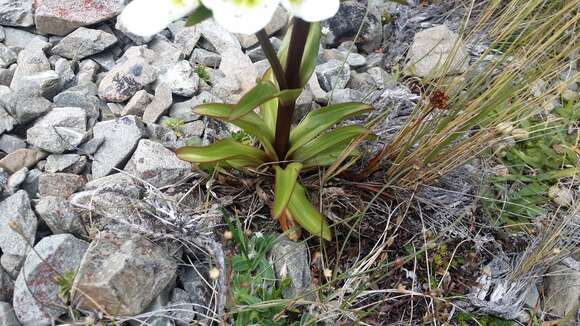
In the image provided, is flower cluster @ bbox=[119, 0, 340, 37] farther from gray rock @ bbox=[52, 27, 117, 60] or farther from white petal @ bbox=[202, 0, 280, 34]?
gray rock @ bbox=[52, 27, 117, 60]

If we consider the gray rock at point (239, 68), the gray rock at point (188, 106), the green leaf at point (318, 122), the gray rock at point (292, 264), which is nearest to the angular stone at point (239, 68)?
the gray rock at point (239, 68)

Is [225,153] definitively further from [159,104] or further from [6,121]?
[6,121]

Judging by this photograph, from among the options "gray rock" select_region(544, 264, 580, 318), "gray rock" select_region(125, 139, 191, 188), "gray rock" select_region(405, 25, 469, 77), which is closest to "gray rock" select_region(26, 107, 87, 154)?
"gray rock" select_region(125, 139, 191, 188)

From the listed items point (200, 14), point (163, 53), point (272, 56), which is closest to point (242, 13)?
point (200, 14)

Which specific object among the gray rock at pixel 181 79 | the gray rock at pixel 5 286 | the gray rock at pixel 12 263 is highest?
the gray rock at pixel 181 79

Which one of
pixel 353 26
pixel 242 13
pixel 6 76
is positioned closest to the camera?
pixel 242 13

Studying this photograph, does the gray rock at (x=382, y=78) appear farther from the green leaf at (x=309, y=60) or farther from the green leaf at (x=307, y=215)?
the green leaf at (x=307, y=215)
